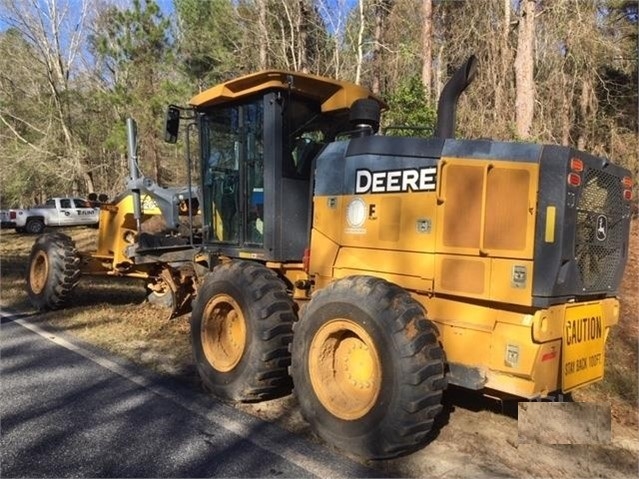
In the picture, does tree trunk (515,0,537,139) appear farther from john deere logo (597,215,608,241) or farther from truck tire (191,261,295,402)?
truck tire (191,261,295,402)

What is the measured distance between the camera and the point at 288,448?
4.19 meters

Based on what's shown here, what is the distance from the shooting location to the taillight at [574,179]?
3756 mm

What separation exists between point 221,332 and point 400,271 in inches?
80.5

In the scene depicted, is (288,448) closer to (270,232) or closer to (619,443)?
(270,232)

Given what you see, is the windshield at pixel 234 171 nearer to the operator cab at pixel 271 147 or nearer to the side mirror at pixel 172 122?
the operator cab at pixel 271 147

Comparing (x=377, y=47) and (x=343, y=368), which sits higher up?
(x=377, y=47)

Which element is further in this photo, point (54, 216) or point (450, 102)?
point (54, 216)

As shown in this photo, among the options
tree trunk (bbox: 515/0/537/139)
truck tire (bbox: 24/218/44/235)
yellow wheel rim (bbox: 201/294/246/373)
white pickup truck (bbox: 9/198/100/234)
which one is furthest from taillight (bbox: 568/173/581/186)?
truck tire (bbox: 24/218/44/235)

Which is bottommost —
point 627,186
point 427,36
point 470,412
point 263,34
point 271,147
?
point 470,412

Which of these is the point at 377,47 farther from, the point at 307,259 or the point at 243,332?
the point at 243,332

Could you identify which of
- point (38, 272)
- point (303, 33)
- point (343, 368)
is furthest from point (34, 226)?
point (343, 368)

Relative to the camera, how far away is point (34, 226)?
2834 cm

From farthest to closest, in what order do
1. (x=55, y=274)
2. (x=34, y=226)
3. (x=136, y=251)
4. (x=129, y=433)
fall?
(x=34, y=226), (x=55, y=274), (x=136, y=251), (x=129, y=433)

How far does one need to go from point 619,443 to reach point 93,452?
392 cm
